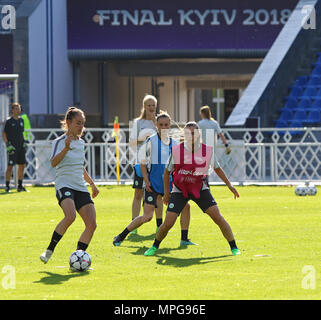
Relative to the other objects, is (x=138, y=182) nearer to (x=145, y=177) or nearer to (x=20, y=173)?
(x=145, y=177)

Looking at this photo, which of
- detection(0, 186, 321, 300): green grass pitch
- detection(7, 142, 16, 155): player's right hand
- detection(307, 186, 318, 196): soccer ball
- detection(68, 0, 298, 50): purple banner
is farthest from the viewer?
detection(68, 0, 298, 50): purple banner

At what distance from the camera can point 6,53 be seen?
30391 millimetres

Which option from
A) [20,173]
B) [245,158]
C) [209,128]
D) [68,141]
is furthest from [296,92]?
[68,141]

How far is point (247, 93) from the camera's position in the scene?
2831 cm

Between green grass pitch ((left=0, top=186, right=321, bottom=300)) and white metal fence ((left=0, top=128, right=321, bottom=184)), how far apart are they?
7787 mm

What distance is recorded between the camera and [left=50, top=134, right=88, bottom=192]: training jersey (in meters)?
9.27

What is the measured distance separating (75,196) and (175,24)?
1014 inches

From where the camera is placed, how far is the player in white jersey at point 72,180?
9.23 metres

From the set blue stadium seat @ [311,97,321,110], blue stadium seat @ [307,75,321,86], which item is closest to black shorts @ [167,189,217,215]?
blue stadium seat @ [311,97,321,110]

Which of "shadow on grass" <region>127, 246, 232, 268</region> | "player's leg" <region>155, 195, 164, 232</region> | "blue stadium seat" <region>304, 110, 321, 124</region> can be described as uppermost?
"blue stadium seat" <region>304, 110, 321, 124</region>

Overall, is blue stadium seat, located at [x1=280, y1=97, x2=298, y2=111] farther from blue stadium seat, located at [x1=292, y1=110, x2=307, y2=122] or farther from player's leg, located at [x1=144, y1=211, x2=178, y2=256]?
player's leg, located at [x1=144, y1=211, x2=178, y2=256]

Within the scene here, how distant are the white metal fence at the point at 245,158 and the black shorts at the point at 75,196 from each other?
48.2 ft
